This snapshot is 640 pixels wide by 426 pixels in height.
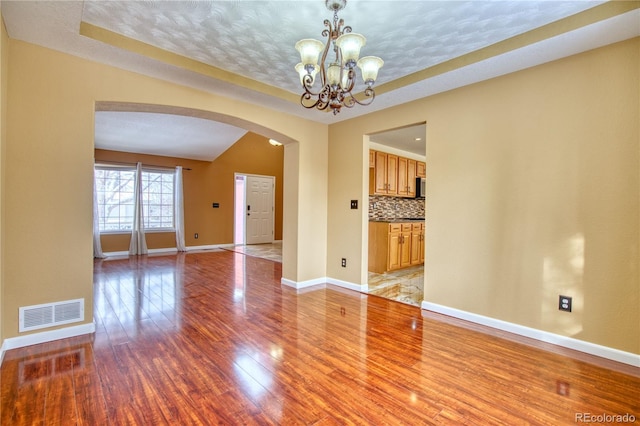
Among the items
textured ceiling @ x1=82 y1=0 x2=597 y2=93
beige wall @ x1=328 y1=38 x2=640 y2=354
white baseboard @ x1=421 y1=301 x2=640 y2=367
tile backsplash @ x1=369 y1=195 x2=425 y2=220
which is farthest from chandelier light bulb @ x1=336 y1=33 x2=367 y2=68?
tile backsplash @ x1=369 y1=195 x2=425 y2=220

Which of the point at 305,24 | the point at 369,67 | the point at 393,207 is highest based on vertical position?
the point at 305,24

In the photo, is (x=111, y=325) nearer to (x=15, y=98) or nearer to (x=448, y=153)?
(x=15, y=98)

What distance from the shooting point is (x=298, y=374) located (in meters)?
2.05

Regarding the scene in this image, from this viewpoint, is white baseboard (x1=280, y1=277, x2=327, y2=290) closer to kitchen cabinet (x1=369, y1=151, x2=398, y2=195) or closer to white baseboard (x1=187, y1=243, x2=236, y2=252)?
kitchen cabinet (x1=369, y1=151, x2=398, y2=195)

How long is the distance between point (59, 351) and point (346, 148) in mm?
3804

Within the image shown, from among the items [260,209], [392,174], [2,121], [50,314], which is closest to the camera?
[2,121]

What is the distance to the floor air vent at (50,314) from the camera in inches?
95.1

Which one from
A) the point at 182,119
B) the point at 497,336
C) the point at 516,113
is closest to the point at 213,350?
the point at 497,336

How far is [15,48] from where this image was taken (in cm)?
235

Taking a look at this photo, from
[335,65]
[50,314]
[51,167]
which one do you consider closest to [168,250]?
[50,314]

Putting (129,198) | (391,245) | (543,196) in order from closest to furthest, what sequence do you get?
(543,196)
(391,245)
(129,198)

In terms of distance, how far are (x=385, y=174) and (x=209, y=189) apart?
480 cm

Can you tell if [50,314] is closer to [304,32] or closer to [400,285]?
[304,32]

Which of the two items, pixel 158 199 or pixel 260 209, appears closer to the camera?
pixel 158 199
